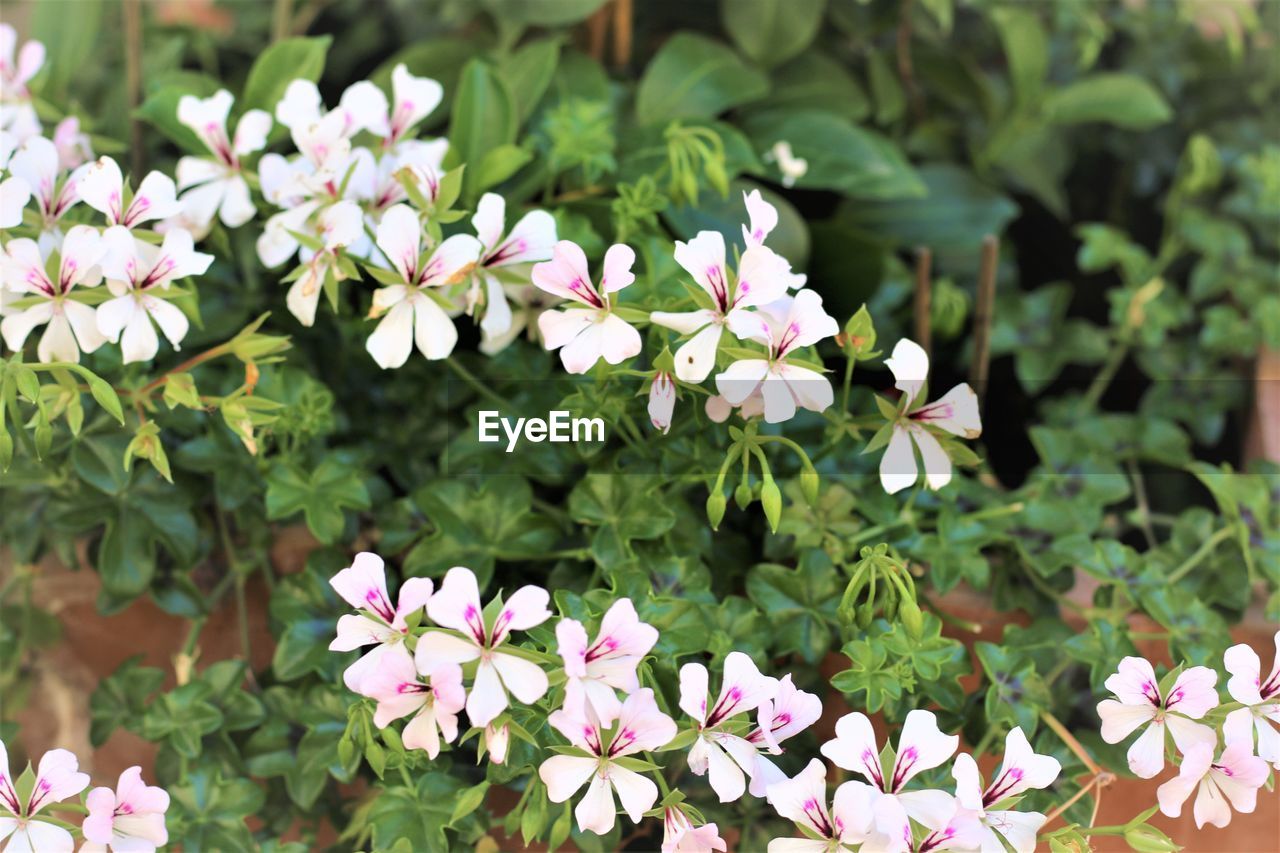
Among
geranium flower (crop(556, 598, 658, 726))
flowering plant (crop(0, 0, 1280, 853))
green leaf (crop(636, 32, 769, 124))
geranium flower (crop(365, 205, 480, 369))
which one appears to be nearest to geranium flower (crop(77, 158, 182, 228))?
flowering plant (crop(0, 0, 1280, 853))

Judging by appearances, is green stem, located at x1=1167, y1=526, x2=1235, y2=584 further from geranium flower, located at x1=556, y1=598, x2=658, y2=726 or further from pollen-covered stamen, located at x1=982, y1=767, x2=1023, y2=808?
geranium flower, located at x1=556, y1=598, x2=658, y2=726

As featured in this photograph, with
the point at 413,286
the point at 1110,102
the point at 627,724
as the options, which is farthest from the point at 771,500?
the point at 1110,102

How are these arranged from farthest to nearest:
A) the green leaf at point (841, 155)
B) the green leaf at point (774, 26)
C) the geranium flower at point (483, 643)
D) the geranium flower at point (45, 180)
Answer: the green leaf at point (774, 26), the green leaf at point (841, 155), the geranium flower at point (45, 180), the geranium flower at point (483, 643)

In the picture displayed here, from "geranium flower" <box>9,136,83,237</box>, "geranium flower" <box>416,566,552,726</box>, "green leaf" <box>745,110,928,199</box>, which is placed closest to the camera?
"geranium flower" <box>416,566,552,726</box>

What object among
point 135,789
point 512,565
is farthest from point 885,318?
point 135,789

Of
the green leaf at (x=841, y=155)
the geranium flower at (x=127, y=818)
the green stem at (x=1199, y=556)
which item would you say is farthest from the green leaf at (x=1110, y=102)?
the geranium flower at (x=127, y=818)

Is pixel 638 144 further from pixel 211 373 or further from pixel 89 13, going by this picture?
pixel 89 13

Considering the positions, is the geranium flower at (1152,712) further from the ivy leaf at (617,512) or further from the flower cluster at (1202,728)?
the ivy leaf at (617,512)
